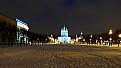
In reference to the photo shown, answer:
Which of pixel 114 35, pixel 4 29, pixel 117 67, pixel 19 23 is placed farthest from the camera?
pixel 19 23

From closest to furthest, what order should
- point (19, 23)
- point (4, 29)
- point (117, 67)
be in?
point (117, 67) → point (4, 29) → point (19, 23)

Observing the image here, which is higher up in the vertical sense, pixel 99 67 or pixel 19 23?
pixel 19 23

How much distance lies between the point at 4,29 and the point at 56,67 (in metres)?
58.7

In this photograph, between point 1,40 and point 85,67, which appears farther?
point 1,40

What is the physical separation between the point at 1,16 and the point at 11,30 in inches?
1065

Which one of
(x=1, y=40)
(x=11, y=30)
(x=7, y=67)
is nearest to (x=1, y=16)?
(x=1, y=40)

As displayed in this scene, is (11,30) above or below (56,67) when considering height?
above

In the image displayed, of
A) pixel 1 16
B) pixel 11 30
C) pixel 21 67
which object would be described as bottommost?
pixel 21 67

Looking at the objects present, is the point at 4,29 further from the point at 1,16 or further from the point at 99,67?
the point at 99,67

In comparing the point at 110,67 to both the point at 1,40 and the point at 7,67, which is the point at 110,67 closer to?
the point at 7,67

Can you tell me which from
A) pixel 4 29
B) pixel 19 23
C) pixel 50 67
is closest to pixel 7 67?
pixel 50 67

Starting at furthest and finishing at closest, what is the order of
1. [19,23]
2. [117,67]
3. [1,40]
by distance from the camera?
[19,23], [1,40], [117,67]

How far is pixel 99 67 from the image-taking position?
1534 cm

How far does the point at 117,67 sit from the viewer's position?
15148 millimetres
